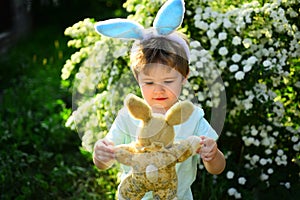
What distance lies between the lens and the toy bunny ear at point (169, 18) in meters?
2.17

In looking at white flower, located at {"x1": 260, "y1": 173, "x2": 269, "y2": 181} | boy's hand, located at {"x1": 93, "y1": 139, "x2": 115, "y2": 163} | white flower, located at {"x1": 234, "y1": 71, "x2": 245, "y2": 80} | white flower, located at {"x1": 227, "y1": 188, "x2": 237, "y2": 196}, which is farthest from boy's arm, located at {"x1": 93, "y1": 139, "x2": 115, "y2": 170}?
white flower, located at {"x1": 260, "y1": 173, "x2": 269, "y2": 181}

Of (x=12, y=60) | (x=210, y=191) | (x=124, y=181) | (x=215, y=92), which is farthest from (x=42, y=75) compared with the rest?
(x=124, y=181)

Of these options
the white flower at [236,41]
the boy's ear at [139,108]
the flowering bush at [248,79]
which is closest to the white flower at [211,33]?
the flowering bush at [248,79]

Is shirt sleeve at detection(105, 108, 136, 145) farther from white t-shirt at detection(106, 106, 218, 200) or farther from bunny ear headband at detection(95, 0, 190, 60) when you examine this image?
bunny ear headband at detection(95, 0, 190, 60)

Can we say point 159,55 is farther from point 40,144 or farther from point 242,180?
point 40,144

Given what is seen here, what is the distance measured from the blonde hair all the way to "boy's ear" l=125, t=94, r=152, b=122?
14 centimetres

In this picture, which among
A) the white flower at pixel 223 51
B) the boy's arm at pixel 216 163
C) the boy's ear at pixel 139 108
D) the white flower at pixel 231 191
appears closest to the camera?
the boy's ear at pixel 139 108

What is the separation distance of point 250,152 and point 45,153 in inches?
50.1

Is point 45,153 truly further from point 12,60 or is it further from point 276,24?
point 12,60

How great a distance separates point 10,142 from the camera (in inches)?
162

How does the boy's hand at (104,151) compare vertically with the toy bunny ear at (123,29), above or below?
below

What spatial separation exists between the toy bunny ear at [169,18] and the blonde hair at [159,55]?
3 cm

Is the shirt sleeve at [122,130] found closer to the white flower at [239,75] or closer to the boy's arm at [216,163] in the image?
the boy's arm at [216,163]

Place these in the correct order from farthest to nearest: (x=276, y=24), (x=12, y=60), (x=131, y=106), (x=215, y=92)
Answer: (x=12, y=60) < (x=276, y=24) < (x=215, y=92) < (x=131, y=106)
